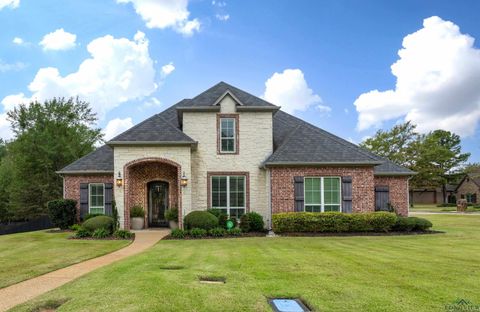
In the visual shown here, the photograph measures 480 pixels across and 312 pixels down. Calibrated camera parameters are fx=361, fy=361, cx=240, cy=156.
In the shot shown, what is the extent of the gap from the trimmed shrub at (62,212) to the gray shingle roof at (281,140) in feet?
5.84

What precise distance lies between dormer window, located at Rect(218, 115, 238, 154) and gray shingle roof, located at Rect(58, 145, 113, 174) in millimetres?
5977

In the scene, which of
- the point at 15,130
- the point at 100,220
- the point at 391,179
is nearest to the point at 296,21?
the point at 391,179


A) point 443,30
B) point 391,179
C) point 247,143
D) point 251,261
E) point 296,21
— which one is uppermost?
point 296,21

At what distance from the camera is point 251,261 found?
29.6 feet

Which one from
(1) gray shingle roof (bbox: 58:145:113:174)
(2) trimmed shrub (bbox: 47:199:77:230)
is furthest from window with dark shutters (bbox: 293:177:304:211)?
(2) trimmed shrub (bbox: 47:199:77:230)

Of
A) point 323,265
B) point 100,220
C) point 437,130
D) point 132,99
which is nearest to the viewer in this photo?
point 323,265

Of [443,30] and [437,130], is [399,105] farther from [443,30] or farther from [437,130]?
[437,130]

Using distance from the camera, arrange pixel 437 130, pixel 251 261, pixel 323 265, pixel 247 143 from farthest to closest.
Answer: pixel 437 130 < pixel 247 143 < pixel 251 261 < pixel 323 265

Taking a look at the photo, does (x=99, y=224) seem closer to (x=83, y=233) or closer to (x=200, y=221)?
(x=83, y=233)

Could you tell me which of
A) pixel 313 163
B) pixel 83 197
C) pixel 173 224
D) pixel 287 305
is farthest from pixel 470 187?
pixel 287 305

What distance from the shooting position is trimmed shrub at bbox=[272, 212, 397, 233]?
15859mm

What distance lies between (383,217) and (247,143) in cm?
720

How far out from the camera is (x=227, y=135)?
59.6 ft

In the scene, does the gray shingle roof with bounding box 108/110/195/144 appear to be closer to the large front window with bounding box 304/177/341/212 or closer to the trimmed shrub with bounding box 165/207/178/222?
the trimmed shrub with bounding box 165/207/178/222
